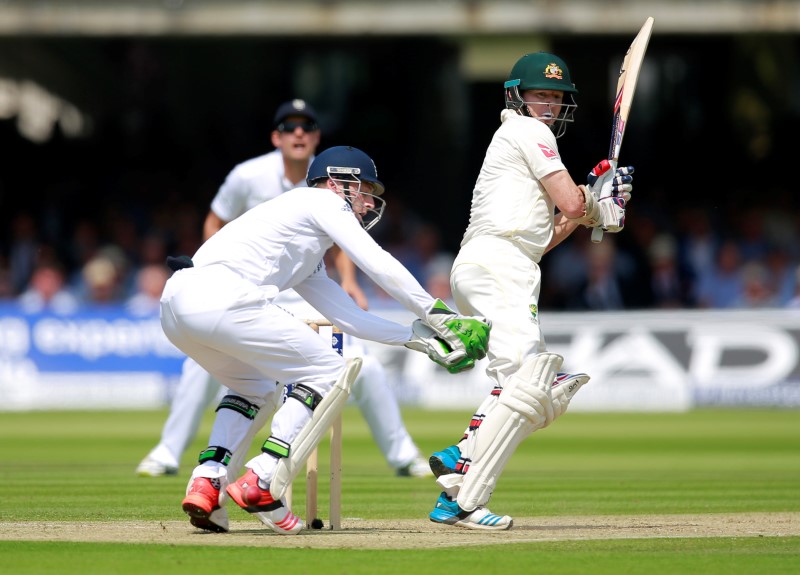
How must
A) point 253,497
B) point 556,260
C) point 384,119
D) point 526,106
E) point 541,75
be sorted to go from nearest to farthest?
1. point 253,497
2. point 541,75
3. point 526,106
4. point 556,260
5. point 384,119

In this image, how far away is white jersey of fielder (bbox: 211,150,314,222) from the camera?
894 centimetres

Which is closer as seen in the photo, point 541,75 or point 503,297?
point 503,297

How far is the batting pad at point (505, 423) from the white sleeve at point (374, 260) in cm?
53

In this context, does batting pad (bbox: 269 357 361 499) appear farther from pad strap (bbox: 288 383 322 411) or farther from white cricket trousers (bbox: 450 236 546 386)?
white cricket trousers (bbox: 450 236 546 386)

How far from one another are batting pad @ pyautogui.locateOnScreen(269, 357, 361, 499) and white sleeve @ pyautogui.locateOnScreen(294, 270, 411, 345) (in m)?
0.18

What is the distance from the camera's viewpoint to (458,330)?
569 cm

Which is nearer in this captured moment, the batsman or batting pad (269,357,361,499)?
batting pad (269,357,361,499)

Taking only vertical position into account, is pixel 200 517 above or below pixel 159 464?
above

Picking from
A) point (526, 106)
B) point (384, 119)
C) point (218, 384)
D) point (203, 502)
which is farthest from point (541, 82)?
point (384, 119)

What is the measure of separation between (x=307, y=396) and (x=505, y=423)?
835mm

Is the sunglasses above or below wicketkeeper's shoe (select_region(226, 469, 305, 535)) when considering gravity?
above

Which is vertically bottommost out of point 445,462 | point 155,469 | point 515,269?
point 155,469

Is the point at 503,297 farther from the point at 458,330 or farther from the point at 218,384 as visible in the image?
the point at 218,384

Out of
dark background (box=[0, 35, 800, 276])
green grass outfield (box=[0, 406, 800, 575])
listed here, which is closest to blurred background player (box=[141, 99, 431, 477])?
green grass outfield (box=[0, 406, 800, 575])
